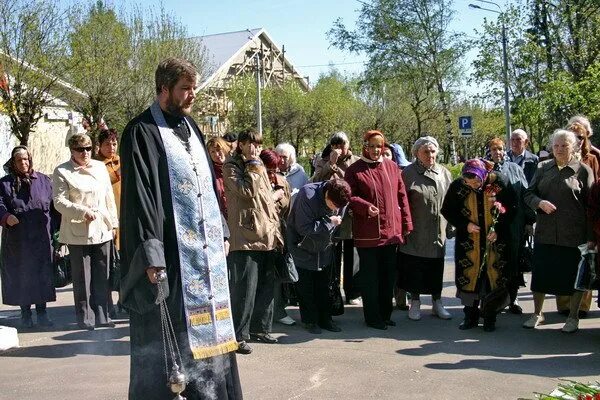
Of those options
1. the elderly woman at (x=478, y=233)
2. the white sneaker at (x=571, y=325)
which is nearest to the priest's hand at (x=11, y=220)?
the elderly woman at (x=478, y=233)

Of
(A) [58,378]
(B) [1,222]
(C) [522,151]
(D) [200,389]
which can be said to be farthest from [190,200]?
(C) [522,151]

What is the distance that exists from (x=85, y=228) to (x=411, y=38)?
33011 mm

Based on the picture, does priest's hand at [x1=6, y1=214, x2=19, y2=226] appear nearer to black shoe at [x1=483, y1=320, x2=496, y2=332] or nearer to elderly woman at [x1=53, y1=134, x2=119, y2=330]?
elderly woman at [x1=53, y1=134, x2=119, y2=330]

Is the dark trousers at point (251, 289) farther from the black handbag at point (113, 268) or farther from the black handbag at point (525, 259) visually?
the black handbag at point (525, 259)

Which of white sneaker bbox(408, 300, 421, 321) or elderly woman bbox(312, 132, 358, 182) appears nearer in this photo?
white sneaker bbox(408, 300, 421, 321)

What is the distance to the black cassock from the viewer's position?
4059 mm

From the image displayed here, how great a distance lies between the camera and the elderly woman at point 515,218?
781 cm

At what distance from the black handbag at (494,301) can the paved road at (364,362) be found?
22 cm

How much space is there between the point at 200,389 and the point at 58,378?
2.46 metres

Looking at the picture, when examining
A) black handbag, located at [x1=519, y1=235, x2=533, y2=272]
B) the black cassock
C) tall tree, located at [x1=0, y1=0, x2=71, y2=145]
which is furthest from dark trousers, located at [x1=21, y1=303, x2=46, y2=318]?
tall tree, located at [x1=0, y1=0, x2=71, y2=145]

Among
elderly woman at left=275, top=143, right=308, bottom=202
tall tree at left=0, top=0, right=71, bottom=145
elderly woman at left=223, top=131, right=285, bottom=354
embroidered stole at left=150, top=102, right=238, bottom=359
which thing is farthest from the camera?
tall tree at left=0, top=0, right=71, bottom=145

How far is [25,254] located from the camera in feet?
27.3

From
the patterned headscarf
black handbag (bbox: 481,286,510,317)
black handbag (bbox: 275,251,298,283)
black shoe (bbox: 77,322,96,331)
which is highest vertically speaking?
the patterned headscarf

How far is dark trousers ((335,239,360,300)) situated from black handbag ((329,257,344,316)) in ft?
1.28
